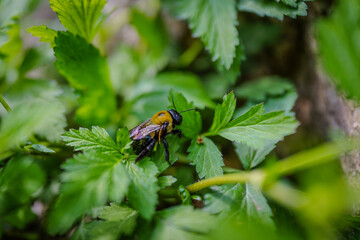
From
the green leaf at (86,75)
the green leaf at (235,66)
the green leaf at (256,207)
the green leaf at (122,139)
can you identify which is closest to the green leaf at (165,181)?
the green leaf at (122,139)

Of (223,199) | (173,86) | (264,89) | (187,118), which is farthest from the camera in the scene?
(173,86)

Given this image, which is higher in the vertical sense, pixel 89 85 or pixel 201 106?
pixel 89 85

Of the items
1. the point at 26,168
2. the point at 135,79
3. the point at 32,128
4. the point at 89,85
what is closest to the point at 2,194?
the point at 26,168

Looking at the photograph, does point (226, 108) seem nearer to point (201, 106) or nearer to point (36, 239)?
point (201, 106)

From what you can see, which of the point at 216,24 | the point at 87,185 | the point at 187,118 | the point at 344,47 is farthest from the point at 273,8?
the point at 87,185

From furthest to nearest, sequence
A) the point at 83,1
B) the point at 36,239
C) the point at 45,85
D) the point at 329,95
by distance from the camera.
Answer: the point at 45,85 < the point at 329,95 < the point at 36,239 < the point at 83,1

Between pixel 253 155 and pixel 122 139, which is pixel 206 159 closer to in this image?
pixel 253 155
